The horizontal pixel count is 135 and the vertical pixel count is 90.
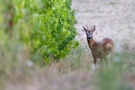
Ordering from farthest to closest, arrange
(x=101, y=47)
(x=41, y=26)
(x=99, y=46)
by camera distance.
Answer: (x=99, y=46) → (x=101, y=47) → (x=41, y=26)

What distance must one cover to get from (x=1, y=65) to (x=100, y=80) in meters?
1.40

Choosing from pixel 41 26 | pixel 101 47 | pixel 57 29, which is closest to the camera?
pixel 41 26

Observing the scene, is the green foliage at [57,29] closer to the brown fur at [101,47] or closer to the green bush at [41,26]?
the green bush at [41,26]

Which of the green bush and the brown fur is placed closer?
the green bush

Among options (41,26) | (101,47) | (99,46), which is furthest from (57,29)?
(41,26)

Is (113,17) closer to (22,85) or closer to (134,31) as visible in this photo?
(134,31)

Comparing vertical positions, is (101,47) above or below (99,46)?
below

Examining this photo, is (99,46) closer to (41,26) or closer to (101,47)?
(101,47)

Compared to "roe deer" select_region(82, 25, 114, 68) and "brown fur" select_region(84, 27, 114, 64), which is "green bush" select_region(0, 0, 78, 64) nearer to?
"roe deer" select_region(82, 25, 114, 68)

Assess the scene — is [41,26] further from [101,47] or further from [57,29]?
[101,47]

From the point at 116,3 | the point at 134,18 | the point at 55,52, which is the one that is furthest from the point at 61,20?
the point at 116,3

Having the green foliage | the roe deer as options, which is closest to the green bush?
the green foliage

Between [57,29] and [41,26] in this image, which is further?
[57,29]

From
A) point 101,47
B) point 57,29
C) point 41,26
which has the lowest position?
point 41,26
